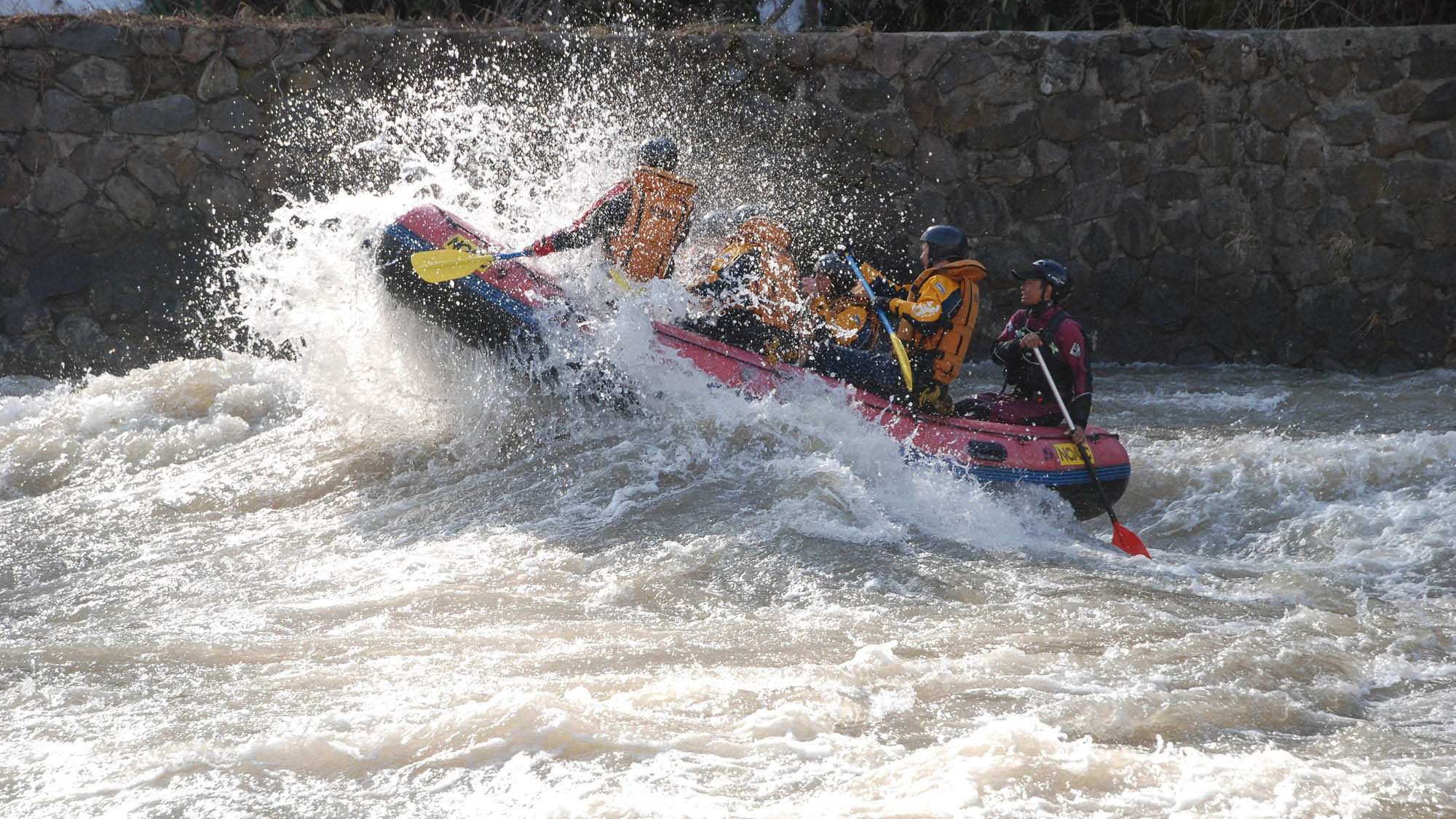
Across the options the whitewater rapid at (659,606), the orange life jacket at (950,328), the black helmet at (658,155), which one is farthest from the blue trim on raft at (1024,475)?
the black helmet at (658,155)

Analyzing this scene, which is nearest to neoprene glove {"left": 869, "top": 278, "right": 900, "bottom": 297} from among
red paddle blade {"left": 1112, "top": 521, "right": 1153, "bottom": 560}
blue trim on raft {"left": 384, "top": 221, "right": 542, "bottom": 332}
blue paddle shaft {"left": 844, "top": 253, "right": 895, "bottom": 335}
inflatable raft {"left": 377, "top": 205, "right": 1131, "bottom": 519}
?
blue paddle shaft {"left": 844, "top": 253, "right": 895, "bottom": 335}

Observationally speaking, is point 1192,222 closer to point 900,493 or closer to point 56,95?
point 900,493

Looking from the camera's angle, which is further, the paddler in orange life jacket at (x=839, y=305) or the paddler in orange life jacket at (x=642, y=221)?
the paddler in orange life jacket at (x=839, y=305)

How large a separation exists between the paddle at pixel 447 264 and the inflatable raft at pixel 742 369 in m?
0.05

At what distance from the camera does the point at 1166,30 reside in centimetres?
882

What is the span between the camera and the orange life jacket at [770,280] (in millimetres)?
6234

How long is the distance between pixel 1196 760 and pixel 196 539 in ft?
Result: 12.8

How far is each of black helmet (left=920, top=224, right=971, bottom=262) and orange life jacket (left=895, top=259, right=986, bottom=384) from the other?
6 centimetres

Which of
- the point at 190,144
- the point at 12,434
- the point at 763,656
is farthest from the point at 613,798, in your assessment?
the point at 190,144

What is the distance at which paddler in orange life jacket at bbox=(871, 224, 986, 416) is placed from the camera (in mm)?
6000

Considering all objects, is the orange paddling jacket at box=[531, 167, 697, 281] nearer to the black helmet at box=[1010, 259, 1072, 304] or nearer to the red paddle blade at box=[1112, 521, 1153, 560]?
the black helmet at box=[1010, 259, 1072, 304]

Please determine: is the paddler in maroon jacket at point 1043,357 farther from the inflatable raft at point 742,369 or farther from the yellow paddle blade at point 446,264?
the yellow paddle blade at point 446,264

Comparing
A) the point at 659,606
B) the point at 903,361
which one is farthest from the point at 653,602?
the point at 903,361

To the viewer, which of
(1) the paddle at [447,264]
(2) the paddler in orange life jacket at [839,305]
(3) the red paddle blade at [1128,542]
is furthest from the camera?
(2) the paddler in orange life jacket at [839,305]
